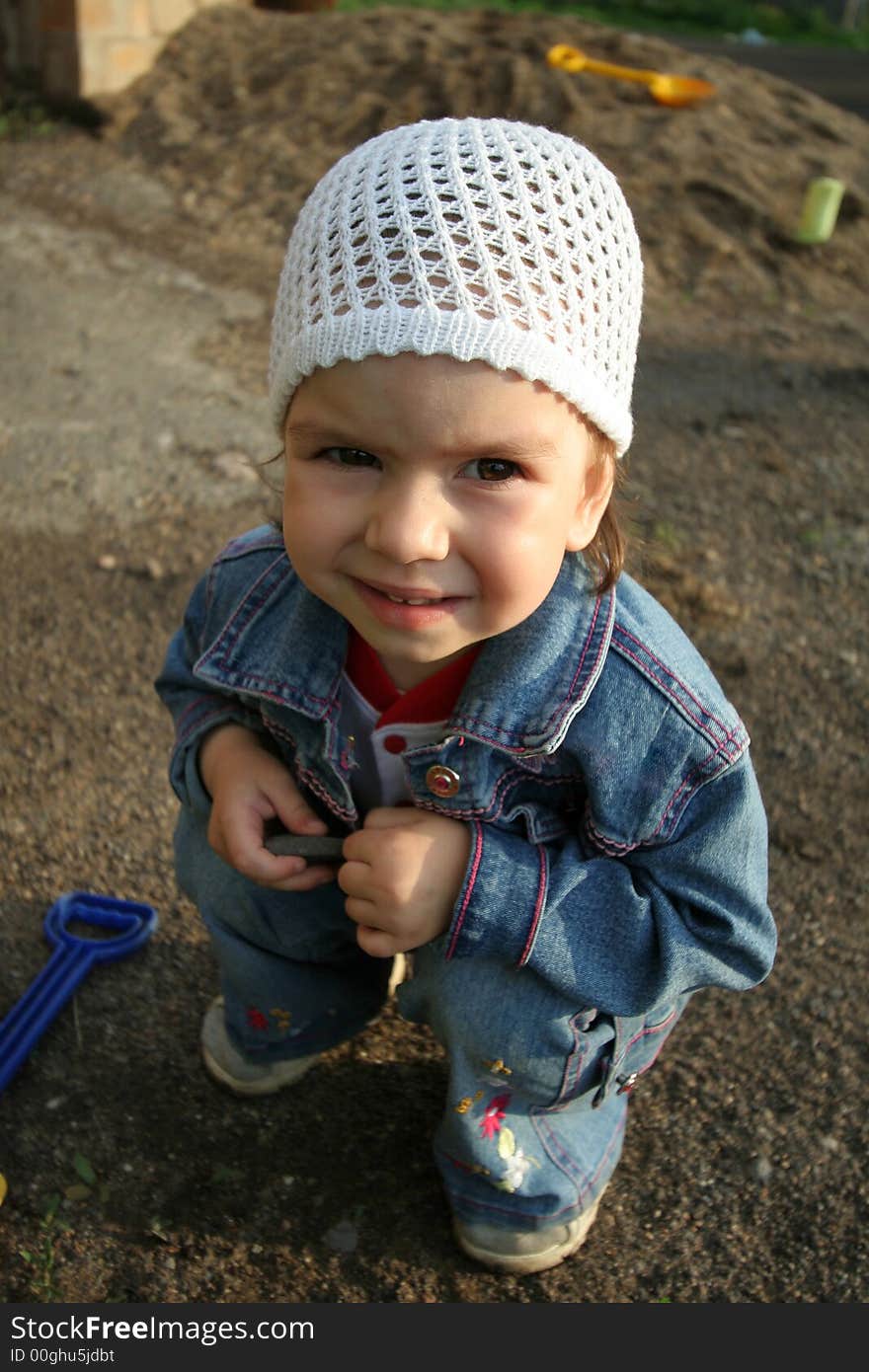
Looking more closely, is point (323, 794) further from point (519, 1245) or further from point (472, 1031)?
point (519, 1245)

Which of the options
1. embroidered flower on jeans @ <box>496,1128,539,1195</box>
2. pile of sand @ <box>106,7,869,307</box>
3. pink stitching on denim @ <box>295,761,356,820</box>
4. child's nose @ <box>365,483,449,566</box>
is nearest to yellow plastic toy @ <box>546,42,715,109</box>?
pile of sand @ <box>106,7,869,307</box>

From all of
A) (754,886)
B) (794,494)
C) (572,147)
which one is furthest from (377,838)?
(794,494)

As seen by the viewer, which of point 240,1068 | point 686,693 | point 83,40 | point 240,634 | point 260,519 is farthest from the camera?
point 83,40

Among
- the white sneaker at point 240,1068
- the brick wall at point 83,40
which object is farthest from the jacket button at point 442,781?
→ the brick wall at point 83,40

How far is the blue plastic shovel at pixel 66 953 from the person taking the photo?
6.48 feet

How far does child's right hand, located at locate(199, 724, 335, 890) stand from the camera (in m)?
1.67

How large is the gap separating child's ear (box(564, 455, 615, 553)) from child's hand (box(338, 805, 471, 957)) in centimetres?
39

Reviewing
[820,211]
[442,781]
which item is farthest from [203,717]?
[820,211]

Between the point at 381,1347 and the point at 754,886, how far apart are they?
774 millimetres

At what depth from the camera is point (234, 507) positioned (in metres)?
3.39

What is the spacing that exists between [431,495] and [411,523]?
0.04 meters

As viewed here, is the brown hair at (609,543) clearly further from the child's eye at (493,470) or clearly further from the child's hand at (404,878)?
the child's hand at (404,878)

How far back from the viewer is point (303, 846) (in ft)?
5.56

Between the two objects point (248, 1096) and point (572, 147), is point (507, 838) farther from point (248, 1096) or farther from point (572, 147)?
point (572, 147)
